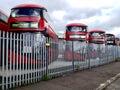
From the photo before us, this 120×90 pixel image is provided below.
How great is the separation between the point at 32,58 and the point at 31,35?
933 millimetres

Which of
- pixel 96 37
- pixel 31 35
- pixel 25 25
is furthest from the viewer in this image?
pixel 96 37

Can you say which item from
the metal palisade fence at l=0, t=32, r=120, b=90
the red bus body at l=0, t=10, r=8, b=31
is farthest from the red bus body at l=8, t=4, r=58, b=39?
the metal palisade fence at l=0, t=32, r=120, b=90

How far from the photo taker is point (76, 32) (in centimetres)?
2723

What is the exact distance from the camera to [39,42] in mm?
11992

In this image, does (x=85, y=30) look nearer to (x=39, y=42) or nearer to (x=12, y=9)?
(x=12, y=9)

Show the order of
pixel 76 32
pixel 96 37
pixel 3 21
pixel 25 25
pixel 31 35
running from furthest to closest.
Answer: pixel 96 37, pixel 76 32, pixel 3 21, pixel 25 25, pixel 31 35

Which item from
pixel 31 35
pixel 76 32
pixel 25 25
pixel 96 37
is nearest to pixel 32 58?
pixel 31 35

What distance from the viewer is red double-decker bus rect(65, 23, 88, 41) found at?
26.9 meters

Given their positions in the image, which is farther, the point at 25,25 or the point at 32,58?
the point at 25,25

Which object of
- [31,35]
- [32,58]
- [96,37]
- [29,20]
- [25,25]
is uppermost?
[29,20]

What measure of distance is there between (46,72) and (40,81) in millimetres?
892

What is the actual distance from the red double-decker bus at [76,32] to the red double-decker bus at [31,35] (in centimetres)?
1083

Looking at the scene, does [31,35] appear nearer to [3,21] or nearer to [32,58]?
[32,58]

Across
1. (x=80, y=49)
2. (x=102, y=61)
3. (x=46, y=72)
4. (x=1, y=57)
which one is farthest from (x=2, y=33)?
(x=102, y=61)
